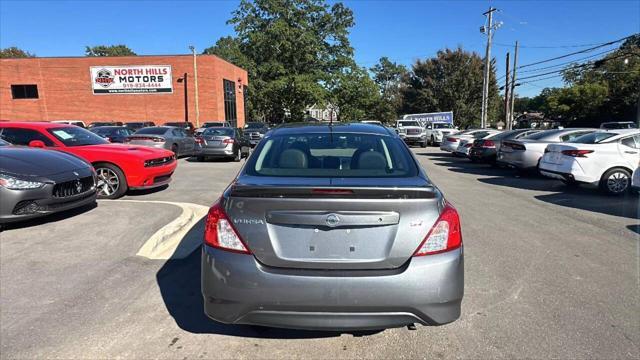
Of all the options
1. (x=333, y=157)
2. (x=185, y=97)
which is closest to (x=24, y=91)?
(x=185, y=97)

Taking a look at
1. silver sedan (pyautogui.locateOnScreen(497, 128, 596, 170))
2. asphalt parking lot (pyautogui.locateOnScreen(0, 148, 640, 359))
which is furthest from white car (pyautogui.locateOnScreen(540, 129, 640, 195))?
asphalt parking lot (pyautogui.locateOnScreen(0, 148, 640, 359))

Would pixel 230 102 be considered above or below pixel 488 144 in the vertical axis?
above

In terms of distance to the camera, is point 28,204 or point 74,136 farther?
point 74,136

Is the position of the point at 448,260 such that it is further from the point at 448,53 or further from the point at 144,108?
the point at 448,53

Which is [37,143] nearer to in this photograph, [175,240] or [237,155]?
[175,240]

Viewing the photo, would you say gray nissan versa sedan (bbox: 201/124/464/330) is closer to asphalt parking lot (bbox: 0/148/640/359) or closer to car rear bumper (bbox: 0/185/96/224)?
asphalt parking lot (bbox: 0/148/640/359)

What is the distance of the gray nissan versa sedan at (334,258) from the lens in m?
2.66

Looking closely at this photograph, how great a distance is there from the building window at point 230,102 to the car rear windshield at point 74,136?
32.3 meters

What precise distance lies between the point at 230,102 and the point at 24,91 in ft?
59.9

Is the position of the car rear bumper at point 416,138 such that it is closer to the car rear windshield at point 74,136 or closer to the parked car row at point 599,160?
the parked car row at point 599,160

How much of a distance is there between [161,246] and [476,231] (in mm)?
4423

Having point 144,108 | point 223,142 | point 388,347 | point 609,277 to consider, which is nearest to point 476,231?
point 609,277

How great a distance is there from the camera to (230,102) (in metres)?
43.5

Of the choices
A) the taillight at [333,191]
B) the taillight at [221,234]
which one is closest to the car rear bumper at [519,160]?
the taillight at [333,191]
